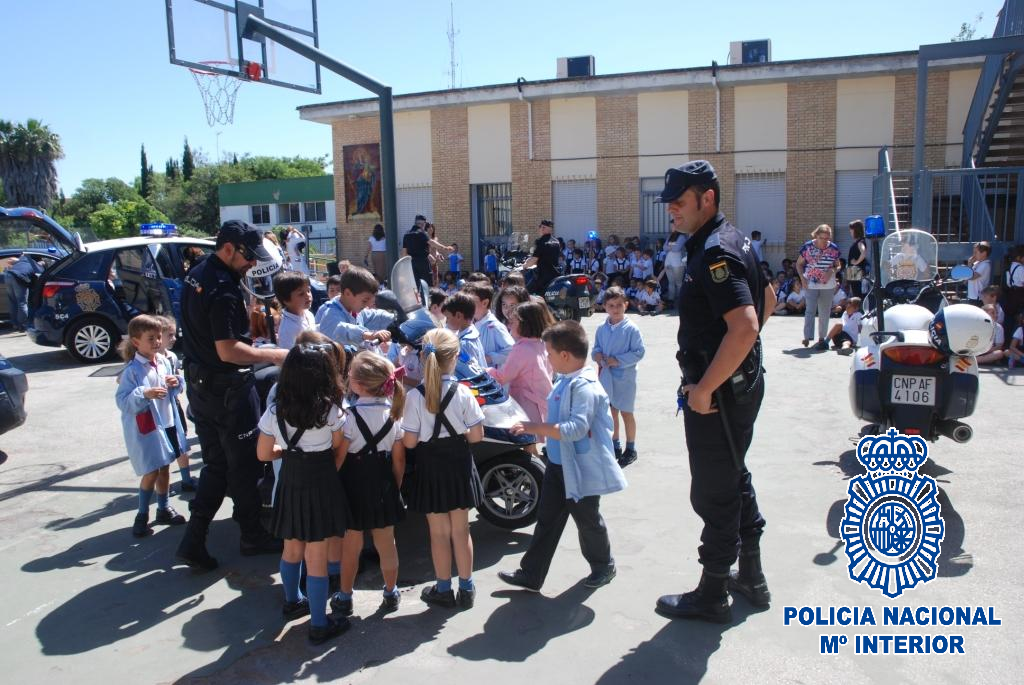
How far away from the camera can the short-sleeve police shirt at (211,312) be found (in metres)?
4.63

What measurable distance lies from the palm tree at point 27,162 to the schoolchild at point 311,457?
1872 inches

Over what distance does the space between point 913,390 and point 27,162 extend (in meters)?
49.6

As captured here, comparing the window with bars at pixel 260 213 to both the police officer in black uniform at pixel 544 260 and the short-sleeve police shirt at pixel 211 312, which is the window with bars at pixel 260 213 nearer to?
the police officer in black uniform at pixel 544 260

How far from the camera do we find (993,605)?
159 inches

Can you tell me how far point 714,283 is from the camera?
11.9 feet

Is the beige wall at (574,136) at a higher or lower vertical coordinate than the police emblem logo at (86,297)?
higher

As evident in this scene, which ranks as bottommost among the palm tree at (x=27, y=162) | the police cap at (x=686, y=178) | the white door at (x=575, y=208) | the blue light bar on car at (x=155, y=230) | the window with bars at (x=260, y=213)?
the police cap at (x=686, y=178)

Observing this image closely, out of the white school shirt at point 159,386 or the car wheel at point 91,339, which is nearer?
the white school shirt at point 159,386

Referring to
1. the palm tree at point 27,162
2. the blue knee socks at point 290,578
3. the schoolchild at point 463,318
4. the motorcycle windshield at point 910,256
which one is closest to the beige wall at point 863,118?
the motorcycle windshield at point 910,256

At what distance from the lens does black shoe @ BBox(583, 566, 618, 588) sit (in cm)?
443

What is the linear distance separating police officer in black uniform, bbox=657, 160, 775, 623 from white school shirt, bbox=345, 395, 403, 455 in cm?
153

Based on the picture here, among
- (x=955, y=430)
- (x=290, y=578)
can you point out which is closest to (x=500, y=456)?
(x=290, y=578)

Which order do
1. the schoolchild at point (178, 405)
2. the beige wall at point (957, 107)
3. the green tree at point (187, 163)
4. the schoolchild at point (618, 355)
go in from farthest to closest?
1. the green tree at point (187, 163)
2. the beige wall at point (957, 107)
3. the schoolchild at point (618, 355)
4. the schoolchild at point (178, 405)

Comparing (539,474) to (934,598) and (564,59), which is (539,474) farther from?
(564,59)
